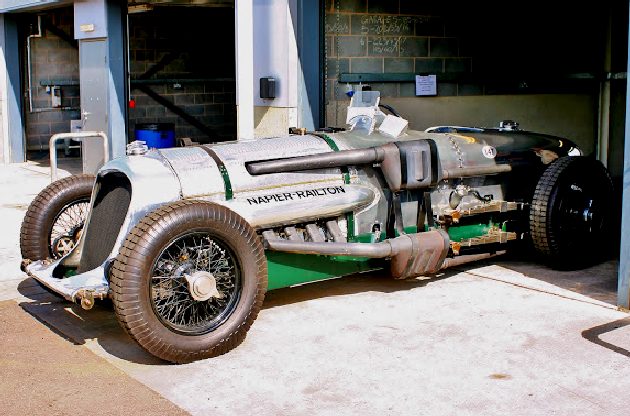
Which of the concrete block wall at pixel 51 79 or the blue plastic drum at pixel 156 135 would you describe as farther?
the concrete block wall at pixel 51 79

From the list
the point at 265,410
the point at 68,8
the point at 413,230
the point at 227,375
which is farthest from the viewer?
the point at 68,8

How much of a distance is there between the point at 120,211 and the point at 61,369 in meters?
1.16

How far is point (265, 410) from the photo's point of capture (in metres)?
4.52

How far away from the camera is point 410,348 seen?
17.8 ft

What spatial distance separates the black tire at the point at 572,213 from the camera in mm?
7008

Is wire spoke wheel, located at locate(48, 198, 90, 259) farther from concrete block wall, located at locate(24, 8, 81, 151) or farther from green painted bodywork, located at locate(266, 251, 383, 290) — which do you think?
concrete block wall, located at locate(24, 8, 81, 151)

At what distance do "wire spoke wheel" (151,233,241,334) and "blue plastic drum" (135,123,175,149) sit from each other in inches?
392

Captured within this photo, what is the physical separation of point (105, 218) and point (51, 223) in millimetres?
750

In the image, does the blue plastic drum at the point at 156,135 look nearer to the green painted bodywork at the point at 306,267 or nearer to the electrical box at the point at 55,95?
the electrical box at the point at 55,95

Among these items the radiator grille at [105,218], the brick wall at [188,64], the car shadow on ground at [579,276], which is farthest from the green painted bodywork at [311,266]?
the brick wall at [188,64]

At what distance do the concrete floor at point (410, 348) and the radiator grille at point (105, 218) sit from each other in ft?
1.37

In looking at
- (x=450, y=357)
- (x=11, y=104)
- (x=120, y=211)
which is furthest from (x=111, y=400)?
(x=11, y=104)

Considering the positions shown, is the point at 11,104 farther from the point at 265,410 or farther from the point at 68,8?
the point at 265,410

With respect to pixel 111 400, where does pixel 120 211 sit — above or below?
above
